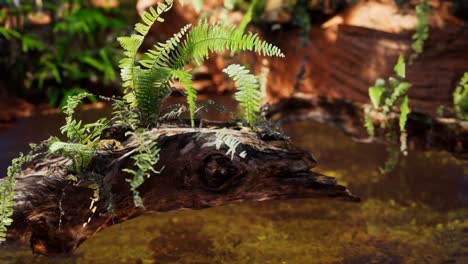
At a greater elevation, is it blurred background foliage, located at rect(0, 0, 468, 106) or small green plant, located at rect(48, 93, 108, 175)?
blurred background foliage, located at rect(0, 0, 468, 106)

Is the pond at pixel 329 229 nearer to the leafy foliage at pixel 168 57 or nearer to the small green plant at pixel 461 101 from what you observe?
the small green plant at pixel 461 101

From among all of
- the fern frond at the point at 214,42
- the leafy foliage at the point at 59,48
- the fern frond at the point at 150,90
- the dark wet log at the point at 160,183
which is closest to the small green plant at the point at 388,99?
the dark wet log at the point at 160,183

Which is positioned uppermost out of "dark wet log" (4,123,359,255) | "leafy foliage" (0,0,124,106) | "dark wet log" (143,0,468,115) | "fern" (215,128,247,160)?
"leafy foliage" (0,0,124,106)

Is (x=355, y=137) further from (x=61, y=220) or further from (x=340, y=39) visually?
(x=61, y=220)

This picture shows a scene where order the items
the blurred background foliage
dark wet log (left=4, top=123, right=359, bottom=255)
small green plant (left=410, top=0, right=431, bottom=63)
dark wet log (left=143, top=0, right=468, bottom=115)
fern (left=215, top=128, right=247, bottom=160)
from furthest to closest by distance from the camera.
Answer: the blurred background foliage, dark wet log (left=143, top=0, right=468, bottom=115), small green plant (left=410, top=0, right=431, bottom=63), dark wet log (left=4, top=123, right=359, bottom=255), fern (left=215, top=128, right=247, bottom=160)

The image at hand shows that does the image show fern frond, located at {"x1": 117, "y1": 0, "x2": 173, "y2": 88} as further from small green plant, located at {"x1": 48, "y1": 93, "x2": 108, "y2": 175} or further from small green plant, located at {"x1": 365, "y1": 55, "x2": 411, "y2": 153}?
small green plant, located at {"x1": 365, "y1": 55, "x2": 411, "y2": 153}

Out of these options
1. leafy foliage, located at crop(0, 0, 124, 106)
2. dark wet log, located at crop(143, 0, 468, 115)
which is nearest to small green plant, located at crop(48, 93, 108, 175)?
dark wet log, located at crop(143, 0, 468, 115)

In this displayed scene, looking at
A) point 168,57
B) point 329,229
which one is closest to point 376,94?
point 329,229
